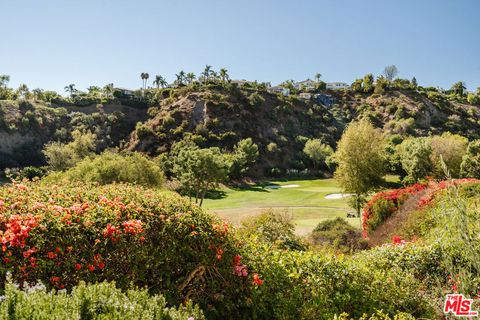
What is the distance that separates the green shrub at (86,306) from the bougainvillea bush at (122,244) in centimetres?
87

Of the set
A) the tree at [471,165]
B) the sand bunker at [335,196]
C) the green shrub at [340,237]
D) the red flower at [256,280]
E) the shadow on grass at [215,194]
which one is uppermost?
the red flower at [256,280]

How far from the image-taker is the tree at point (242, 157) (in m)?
65.2

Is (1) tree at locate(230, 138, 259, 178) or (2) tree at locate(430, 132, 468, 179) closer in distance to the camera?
(2) tree at locate(430, 132, 468, 179)

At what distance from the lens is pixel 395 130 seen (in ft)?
276

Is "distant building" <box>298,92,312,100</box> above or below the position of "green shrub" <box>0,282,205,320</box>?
above

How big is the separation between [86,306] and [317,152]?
7320cm

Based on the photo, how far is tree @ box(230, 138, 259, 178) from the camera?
65.2m

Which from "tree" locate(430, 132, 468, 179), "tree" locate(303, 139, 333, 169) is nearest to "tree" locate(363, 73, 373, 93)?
"tree" locate(303, 139, 333, 169)

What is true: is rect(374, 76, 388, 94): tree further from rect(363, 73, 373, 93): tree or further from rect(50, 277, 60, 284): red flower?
rect(50, 277, 60, 284): red flower

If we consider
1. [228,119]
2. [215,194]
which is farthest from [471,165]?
[228,119]

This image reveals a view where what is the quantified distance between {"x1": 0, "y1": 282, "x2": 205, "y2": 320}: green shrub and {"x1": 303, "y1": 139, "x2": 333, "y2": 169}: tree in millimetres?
71578

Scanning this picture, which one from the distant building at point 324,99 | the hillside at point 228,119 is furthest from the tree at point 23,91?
the distant building at point 324,99

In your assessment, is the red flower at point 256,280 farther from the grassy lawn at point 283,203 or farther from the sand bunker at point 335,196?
the sand bunker at point 335,196

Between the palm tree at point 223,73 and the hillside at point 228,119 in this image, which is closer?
the hillside at point 228,119
